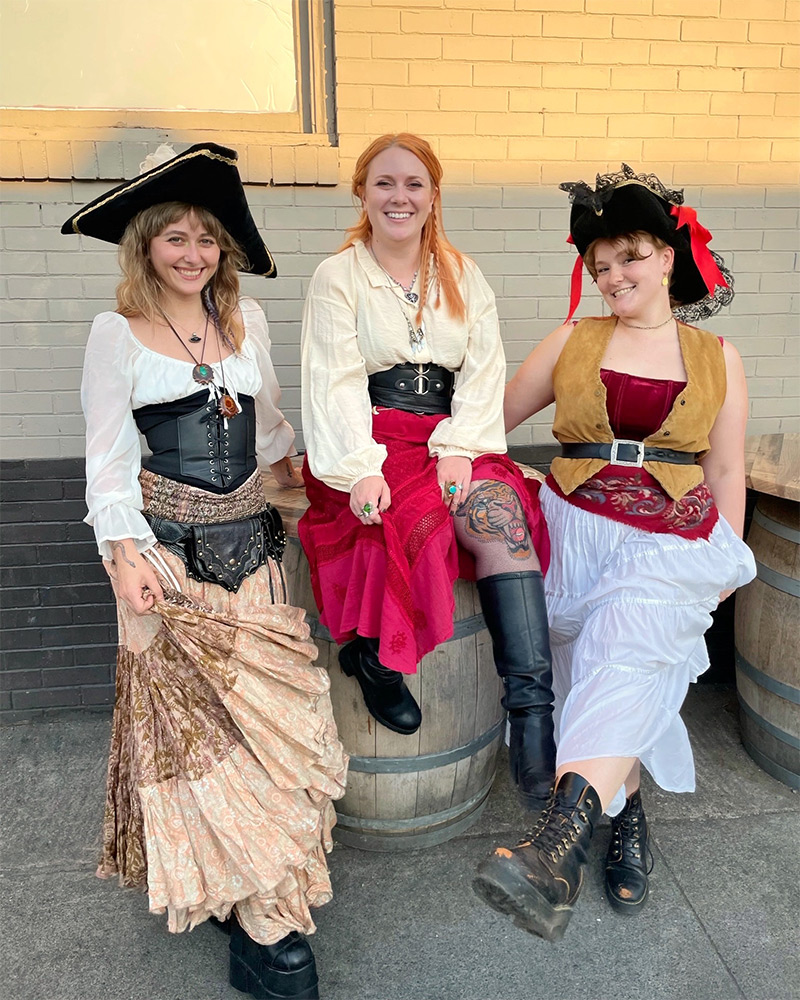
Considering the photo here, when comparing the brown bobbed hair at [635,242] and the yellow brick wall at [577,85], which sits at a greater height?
the yellow brick wall at [577,85]

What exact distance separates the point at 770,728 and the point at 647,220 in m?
1.78

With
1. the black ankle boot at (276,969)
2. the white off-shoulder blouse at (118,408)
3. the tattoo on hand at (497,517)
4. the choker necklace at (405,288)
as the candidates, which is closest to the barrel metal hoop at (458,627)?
the tattoo on hand at (497,517)

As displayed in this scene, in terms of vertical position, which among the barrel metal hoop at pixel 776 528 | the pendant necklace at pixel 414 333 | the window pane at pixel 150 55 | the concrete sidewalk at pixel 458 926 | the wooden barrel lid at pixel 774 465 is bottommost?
the concrete sidewalk at pixel 458 926

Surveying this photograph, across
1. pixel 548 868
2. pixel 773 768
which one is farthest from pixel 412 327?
pixel 773 768

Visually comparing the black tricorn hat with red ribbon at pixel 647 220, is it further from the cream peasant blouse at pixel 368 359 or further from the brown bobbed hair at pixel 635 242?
the cream peasant blouse at pixel 368 359

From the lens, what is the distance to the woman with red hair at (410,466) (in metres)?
1.80

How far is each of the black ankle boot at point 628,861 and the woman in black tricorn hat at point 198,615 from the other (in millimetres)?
821

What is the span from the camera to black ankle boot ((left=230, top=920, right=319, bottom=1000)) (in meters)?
1.81

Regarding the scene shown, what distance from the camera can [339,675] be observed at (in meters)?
2.11

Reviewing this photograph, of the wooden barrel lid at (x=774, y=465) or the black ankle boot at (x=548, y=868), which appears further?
the wooden barrel lid at (x=774, y=465)

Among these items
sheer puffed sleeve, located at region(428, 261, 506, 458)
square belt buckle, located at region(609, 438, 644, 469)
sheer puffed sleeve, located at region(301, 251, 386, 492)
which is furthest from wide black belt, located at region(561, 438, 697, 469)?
sheer puffed sleeve, located at region(301, 251, 386, 492)

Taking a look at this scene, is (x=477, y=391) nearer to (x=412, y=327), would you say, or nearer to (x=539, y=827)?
(x=412, y=327)

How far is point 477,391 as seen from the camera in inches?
81.7

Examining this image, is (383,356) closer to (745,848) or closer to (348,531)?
(348,531)
